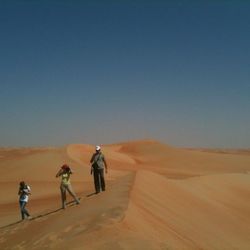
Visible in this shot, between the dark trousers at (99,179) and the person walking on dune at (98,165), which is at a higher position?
the person walking on dune at (98,165)

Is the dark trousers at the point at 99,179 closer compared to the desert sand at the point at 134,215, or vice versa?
the desert sand at the point at 134,215

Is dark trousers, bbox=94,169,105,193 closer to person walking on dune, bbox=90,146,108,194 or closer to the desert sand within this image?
person walking on dune, bbox=90,146,108,194

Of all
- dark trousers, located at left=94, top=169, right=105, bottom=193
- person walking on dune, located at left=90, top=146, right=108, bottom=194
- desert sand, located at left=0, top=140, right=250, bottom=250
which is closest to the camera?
desert sand, located at left=0, top=140, right=250, bottom=250

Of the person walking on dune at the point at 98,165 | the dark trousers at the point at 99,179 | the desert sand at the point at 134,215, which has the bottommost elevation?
the desert sand at the point at 134,215

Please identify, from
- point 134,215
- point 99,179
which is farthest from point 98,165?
point 134,215

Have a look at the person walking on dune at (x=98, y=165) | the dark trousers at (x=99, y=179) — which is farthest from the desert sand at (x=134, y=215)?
the person walking on dune at (x=98, y=165)

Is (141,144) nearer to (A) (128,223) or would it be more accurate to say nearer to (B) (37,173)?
(B) (37,173)

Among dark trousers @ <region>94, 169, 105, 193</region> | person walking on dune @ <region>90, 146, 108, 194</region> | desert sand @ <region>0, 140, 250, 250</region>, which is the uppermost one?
person walking on dune @ <region>90, 146, 108, 194</region>

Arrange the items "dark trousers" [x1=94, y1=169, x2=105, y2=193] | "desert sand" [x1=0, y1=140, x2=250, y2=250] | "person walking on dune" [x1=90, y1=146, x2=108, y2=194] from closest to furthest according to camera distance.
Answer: "desert sand" [x1=0, y1=140, x2=250, y2=250] < "person walking on dune" [x1=90, y1=146, x2=108, y2=194] < "dark trousers" [x1=94, y1=169, x2=105, y2=193]

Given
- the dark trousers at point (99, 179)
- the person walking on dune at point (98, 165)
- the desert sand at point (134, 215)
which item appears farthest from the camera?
the dark trousers at point (99, 179)

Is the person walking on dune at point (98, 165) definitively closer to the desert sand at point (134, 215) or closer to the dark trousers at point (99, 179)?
the dark trousers at point (99, 179)

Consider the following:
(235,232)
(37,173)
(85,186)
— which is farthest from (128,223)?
(37,173)

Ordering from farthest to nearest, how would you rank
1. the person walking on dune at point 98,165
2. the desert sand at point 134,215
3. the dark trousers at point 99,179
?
the dark trousers at point 99,179 < the person walking on dune at point 98,165 < the desert sand at point 134,215

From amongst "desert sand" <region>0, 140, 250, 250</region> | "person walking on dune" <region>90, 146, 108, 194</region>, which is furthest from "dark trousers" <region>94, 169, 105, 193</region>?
"desert sand" <region>0, 140, 250, 250</region>
